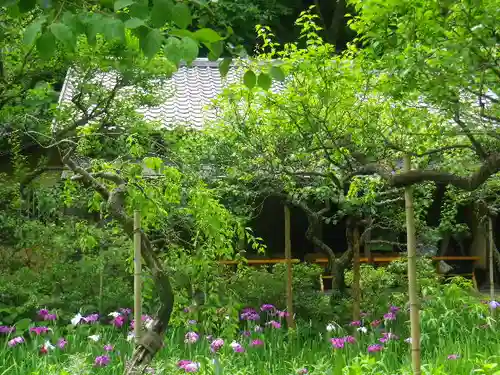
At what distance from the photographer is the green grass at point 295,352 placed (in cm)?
449

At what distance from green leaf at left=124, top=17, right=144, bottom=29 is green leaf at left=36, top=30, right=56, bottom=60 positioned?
20 cm

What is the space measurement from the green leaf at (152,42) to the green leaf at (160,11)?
3 cm

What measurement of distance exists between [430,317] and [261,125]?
2.39m

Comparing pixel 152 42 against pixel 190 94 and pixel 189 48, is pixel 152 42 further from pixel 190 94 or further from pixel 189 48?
pixel 190 94

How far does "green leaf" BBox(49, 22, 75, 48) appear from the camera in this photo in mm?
1634

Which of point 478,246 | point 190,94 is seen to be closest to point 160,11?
point 190,94

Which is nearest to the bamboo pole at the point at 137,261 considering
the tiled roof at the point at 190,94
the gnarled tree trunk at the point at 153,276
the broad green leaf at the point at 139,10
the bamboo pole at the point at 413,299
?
the gnarled tree trunk at the point at 153,276

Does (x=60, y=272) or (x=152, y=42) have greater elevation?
(x=152, y=42)

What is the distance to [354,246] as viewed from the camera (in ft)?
23.0

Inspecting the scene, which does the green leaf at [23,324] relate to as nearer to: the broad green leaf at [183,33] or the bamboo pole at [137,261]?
the bamboo pole at [137,261]

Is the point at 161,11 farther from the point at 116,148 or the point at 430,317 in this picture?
the point at 116,148

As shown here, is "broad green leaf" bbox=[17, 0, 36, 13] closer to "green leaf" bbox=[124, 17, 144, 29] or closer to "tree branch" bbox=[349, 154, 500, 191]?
"green leaf" bbox=[124, 17, 144, 29]

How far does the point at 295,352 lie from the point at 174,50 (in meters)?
4.19

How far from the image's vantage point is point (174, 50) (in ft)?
5.43
